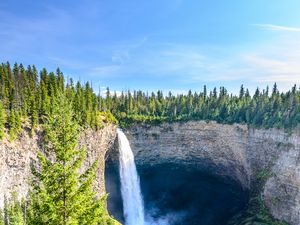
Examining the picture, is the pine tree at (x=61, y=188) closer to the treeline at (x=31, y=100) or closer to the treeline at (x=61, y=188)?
the treeline at (x=61, y=188)

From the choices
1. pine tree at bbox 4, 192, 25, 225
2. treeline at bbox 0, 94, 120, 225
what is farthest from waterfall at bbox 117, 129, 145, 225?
treeline at bbox 0, 94, 120, 225

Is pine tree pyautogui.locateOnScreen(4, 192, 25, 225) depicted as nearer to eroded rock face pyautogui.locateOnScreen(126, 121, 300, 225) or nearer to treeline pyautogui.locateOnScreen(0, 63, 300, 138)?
treeline pyautogui.locateOnScreen(0, 63, 300, 138)

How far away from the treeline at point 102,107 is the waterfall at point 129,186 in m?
7.23

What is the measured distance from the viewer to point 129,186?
70500mm

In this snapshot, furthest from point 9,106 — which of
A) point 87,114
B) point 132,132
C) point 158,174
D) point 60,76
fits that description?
point 158,174

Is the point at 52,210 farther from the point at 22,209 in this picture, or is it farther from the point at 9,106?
the point at 9,106

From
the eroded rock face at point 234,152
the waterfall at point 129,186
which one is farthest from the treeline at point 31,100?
the eroded rock face at point 234,152

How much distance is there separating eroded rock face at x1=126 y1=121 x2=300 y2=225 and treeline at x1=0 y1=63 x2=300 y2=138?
8.31ft

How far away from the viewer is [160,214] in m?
72.1

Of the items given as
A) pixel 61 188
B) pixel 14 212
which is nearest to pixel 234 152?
pixel 14 212

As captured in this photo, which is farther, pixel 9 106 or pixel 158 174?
pixel 158 174

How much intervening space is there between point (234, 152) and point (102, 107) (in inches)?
1528

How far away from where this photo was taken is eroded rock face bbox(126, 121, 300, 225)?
5556cm

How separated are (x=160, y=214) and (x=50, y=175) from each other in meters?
60.7
